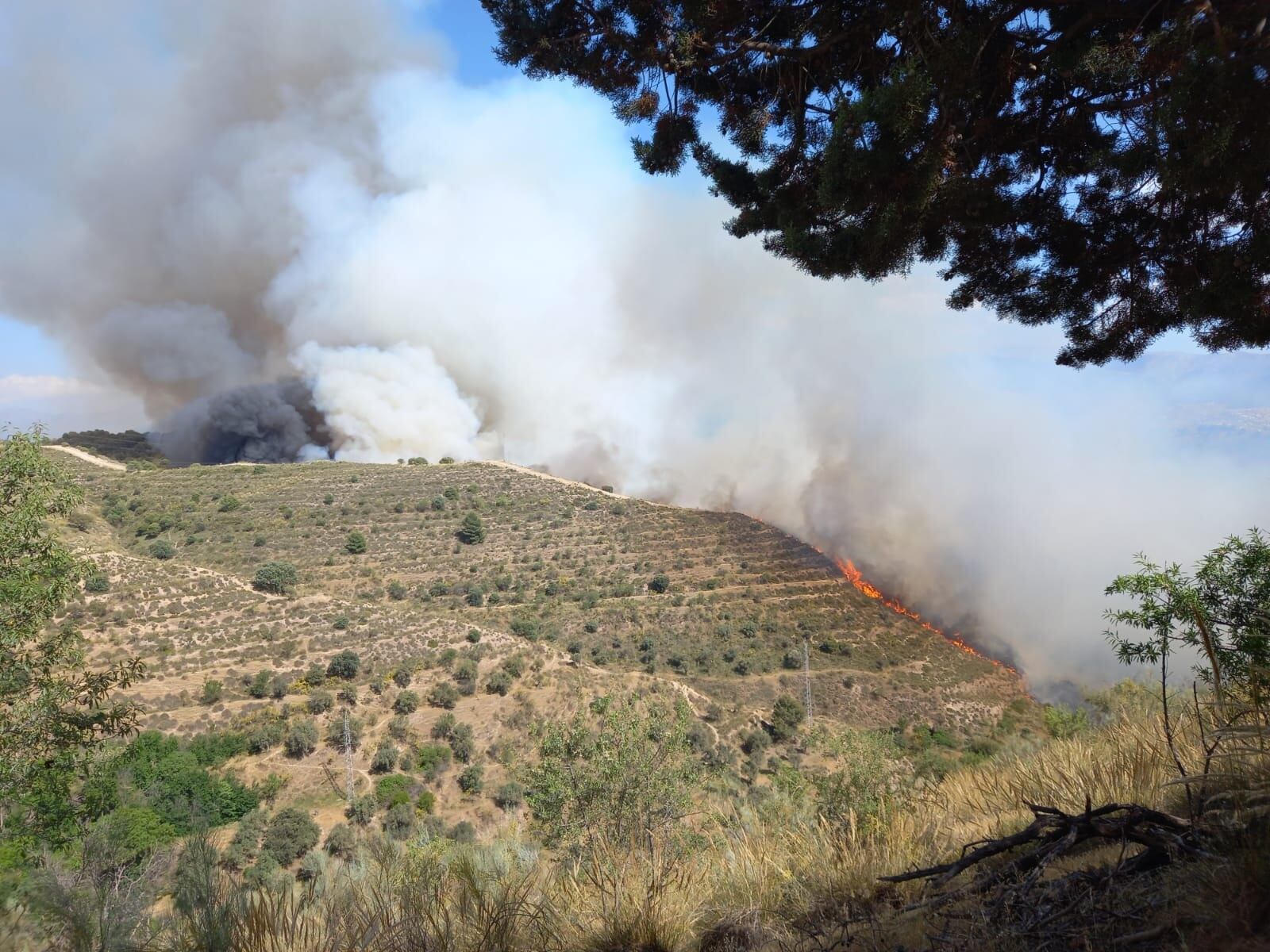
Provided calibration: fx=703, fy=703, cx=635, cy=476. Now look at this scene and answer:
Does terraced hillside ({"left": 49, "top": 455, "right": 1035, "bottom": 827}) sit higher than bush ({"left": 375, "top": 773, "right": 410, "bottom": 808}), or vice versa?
terraced hillside ({"left": 49, "top": 455, "right": 1035, "bottom": 827})

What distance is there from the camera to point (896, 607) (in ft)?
150

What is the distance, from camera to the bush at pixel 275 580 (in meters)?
31.6

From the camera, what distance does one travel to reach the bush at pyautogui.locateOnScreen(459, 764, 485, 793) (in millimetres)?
22031

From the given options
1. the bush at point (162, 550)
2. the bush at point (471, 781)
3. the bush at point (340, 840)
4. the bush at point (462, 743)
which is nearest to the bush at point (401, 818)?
the bush at point (340, 840)

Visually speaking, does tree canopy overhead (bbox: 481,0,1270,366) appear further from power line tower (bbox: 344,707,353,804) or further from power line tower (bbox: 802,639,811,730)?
power line tower (bbox: 802,639,811,730)

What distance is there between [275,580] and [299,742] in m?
11.0

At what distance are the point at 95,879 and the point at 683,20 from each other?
5.94m

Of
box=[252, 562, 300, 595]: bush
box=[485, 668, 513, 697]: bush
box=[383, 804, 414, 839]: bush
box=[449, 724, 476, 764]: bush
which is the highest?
box=[252, 562, 300, 595]: bush

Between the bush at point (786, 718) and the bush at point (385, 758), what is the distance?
1343cm

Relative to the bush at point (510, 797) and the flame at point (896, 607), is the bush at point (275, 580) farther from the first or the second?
the flame at point (896, 607)

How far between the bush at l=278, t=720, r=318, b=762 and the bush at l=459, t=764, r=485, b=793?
16.7 feet

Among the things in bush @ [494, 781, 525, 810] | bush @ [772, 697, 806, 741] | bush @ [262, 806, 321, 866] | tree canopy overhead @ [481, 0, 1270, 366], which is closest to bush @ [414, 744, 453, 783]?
bush @ [494, 781, 525, 810]

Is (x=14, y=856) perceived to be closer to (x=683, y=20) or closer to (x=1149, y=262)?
(x=683, y=20)

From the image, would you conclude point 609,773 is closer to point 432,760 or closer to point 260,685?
point 432,760
